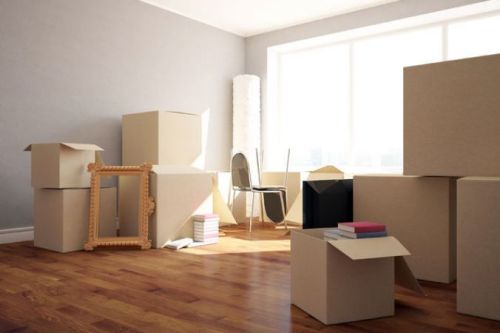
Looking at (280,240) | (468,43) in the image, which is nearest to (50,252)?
(280,240)

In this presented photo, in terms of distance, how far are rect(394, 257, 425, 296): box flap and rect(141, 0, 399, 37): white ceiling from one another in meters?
3.61

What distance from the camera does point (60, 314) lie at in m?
1.82

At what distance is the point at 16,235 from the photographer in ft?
12.1

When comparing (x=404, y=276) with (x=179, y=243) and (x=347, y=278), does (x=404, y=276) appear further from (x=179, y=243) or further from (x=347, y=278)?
(x=179, y=243)

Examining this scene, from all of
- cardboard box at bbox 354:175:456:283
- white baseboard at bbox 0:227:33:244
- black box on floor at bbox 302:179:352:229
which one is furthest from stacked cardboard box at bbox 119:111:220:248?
cardboard box at bbox 354:175:456:283

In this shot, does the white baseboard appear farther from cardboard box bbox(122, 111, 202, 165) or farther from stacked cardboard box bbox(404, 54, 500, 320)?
stacked cardboard box bbox(404, 54, 500, 320)

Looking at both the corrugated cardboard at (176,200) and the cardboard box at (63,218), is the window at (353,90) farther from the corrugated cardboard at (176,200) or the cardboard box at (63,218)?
the cardboard box at (63,218)

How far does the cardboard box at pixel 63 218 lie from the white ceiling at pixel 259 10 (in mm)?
2431

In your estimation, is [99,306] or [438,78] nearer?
[99,306]

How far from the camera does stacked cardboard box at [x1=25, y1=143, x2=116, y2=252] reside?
3244 mm

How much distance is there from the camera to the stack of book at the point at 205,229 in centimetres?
359

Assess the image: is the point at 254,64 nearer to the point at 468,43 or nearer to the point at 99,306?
the point at 468,43

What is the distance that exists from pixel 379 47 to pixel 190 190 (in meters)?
2.91

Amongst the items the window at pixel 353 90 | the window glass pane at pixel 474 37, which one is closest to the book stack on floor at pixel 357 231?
the window at pixel 353 90
